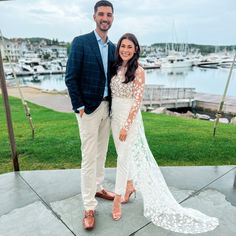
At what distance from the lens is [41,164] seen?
350 cm

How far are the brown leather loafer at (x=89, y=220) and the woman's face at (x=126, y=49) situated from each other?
4.08 ft

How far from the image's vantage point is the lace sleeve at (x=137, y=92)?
1.96 meters

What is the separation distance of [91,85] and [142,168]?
895mm

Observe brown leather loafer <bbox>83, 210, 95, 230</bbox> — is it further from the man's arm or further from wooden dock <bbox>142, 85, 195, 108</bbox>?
wooden dock <bbox>142, 85, 195, 108</bbox>

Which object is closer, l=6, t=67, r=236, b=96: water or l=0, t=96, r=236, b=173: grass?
l=0, t=96, r=236, b=173: grass

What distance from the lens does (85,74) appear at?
1.93 m

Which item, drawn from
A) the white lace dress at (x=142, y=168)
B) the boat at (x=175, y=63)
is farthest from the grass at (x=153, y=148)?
the boat at (x=175, y=63)

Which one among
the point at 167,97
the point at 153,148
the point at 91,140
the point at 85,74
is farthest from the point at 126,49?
the point at 167,97

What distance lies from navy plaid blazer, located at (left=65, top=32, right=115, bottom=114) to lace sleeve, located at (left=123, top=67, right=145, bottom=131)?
0.80ft

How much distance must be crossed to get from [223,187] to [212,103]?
46.0 feet

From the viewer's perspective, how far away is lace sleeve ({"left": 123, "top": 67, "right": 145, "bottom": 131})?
196cm

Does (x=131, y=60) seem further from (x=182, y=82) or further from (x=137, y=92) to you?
(x=182, y=82)

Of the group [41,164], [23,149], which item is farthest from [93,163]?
[23,149]

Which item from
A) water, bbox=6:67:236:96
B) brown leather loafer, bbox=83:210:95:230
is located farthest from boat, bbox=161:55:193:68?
brown leather loafer, bbox=83:210:95:230
